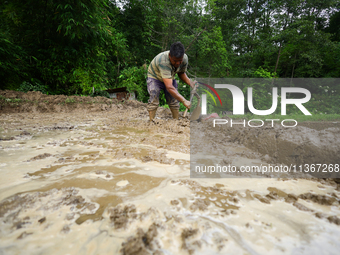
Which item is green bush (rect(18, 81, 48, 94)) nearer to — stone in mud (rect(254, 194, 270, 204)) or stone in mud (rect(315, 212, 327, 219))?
stone in mud (rect(254, 194, 270, 204))

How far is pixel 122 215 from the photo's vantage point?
94 centimetres

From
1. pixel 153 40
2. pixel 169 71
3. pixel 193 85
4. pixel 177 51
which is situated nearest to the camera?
pixel 177 51

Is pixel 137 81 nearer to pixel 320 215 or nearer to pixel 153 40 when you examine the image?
pixel 153 40

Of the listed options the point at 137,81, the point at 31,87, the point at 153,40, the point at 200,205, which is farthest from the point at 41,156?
the point at 153,40

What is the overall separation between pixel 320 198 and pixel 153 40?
1319 cm

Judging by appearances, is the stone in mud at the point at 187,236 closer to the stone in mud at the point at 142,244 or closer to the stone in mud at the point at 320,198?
the stone in mud at the point at 142,244

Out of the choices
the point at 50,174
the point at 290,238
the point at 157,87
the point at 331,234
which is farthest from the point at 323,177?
the point at 157,87

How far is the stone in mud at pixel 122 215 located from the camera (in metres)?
0.89

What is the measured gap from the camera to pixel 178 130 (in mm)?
3123

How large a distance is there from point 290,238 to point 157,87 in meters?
3.18

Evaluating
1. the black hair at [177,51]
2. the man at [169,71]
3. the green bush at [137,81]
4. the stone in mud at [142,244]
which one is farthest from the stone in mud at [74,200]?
the green bush at [137,81]

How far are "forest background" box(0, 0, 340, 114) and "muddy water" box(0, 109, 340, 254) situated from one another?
625 centimetres

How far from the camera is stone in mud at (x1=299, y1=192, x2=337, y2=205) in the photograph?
1.13 metres

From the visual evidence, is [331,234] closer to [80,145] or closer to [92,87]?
[80,145]
